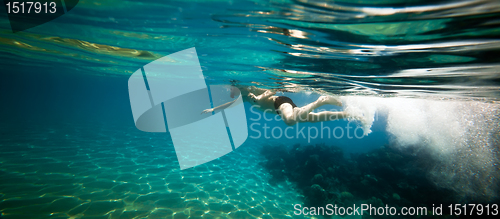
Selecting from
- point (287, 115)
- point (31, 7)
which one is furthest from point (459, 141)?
point (31, 7)

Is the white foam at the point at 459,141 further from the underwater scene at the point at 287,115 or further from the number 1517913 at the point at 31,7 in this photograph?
the number 1517913 at the point at 31,7

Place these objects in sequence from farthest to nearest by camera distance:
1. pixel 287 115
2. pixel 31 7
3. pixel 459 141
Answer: pixel 459 141, pixel 31 7, pixel 287 115

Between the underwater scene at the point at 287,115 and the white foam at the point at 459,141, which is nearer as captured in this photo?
the underwater scene at the point at 287,115

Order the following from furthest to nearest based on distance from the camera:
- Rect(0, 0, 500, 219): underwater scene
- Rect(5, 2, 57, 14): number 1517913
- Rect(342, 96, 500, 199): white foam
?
1. Rect(342, 96, 500, 199): white foam
2. Rect(5, 2, 57, 14): number 1517913
3. Rect(0, 0, 500, 219): underwater scene

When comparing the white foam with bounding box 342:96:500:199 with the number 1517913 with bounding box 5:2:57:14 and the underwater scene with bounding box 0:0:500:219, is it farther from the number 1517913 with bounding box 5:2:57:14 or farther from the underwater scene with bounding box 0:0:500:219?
the number 1517913 with bounding box 5:2:57:14

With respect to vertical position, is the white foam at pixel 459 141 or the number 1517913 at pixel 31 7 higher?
the number 1517913 at pixel 31 7

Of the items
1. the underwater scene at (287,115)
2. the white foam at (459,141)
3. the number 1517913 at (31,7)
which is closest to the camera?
the underwater scene at (287,115)

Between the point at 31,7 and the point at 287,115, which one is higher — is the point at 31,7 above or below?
above

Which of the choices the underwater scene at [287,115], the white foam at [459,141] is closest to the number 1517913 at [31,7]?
the underwater scene at [287,115]

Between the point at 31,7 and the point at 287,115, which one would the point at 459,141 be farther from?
the point at 31,7

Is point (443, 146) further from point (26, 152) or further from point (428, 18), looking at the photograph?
point (26, 152)

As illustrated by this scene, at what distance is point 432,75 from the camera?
7398 mm

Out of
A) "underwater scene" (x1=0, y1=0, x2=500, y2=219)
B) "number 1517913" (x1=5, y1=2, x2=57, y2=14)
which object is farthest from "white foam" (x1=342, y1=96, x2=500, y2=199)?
"number 1517913" (x1=5, y1=2, x2=57, y2=14)

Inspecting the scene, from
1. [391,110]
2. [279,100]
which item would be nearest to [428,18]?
[279,100]
